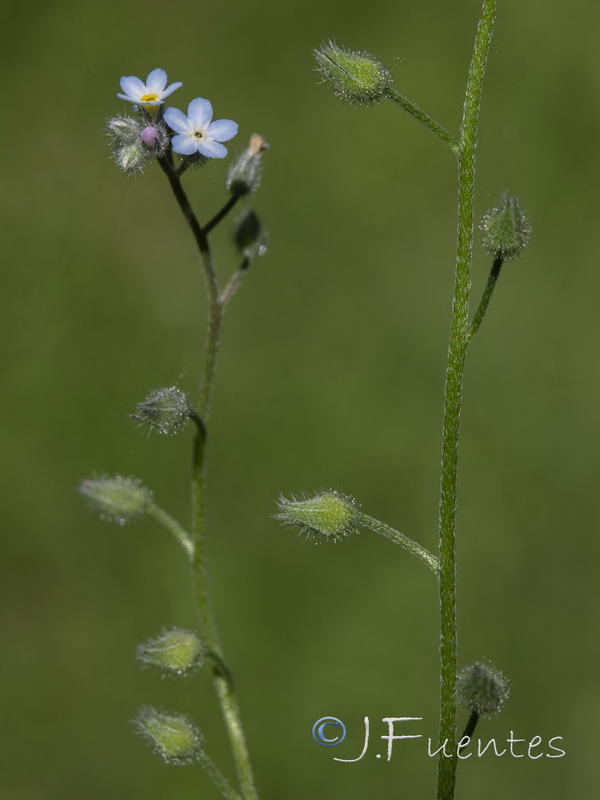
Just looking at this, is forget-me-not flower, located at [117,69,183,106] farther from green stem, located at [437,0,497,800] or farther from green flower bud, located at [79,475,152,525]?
green flower bud, located at [79,475,152,525]

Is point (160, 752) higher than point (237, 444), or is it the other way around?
point (237, 444)

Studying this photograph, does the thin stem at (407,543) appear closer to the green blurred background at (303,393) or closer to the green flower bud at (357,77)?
the green flower bud at (357,77)

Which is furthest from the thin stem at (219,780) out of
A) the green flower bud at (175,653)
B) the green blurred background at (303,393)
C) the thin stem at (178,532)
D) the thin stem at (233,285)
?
the green blurred background at (303,393)

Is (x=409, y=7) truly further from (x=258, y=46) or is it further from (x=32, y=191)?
(x=32, y=191)

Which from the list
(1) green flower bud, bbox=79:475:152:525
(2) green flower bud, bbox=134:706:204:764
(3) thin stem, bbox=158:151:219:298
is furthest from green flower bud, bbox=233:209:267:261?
(2) green flower bud, bbox=134:706:204:764

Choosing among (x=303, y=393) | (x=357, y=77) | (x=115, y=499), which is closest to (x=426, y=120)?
(x=357, y=77)

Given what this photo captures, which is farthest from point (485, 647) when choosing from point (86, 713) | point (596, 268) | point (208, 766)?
point (208, 766)
